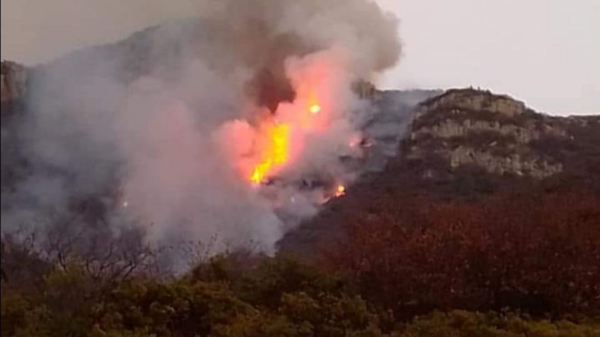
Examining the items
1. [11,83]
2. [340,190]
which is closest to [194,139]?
[340,190]

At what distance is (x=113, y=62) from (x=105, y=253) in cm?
1518

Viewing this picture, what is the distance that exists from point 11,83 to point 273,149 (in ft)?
141

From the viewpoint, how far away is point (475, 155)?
54188mm

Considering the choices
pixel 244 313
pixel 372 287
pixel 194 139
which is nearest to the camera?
pixel 244 313

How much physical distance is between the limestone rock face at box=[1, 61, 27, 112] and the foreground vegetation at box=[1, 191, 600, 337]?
5.63m

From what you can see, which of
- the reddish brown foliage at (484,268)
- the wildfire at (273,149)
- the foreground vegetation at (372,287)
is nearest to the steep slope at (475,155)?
the wildfire at (273,149)

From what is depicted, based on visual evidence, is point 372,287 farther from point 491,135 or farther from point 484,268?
point 491,135

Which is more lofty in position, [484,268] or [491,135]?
[491,135]

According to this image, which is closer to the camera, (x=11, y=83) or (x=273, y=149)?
(x=11, y=83)

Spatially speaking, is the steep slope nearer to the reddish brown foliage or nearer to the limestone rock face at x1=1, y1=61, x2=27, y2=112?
the reddish brown foliage

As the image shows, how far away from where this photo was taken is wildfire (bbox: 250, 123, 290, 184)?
143 feet

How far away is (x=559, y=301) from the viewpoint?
13.7 metres

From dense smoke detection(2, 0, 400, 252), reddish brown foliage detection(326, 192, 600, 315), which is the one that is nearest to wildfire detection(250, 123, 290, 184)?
dense smoke detection(2, 0, 400, 252)

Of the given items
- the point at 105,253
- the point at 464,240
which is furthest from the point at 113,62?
the point at 464,240
